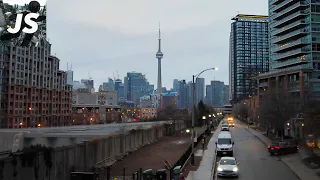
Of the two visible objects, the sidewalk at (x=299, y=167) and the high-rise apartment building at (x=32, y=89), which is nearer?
the sidewalk at (x=299, y=167)

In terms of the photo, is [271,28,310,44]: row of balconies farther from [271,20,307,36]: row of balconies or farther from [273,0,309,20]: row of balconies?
[273,0,309,20]: row of balconies

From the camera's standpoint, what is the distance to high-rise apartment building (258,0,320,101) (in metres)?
86.0

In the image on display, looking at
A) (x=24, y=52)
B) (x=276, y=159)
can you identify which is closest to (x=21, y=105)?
(x=24, y=52)

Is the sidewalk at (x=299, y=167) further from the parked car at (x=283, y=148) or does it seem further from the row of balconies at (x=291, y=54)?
the row of balconies at (x=291, y=54)

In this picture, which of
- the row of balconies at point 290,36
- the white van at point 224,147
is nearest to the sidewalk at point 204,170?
the white van at point 224,147

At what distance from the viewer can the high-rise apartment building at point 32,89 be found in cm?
11638

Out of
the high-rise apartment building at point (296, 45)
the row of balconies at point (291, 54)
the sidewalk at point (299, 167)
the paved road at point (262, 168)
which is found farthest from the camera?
the row of balconies at point (291, 54)

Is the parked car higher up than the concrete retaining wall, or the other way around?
the concrete retaining wall

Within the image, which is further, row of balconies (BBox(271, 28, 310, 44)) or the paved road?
row of balconies (BBox(271, 28, 310, 44))

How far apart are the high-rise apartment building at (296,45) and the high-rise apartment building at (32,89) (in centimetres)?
7769

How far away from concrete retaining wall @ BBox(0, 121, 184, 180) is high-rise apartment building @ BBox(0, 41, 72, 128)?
82.1 metres
